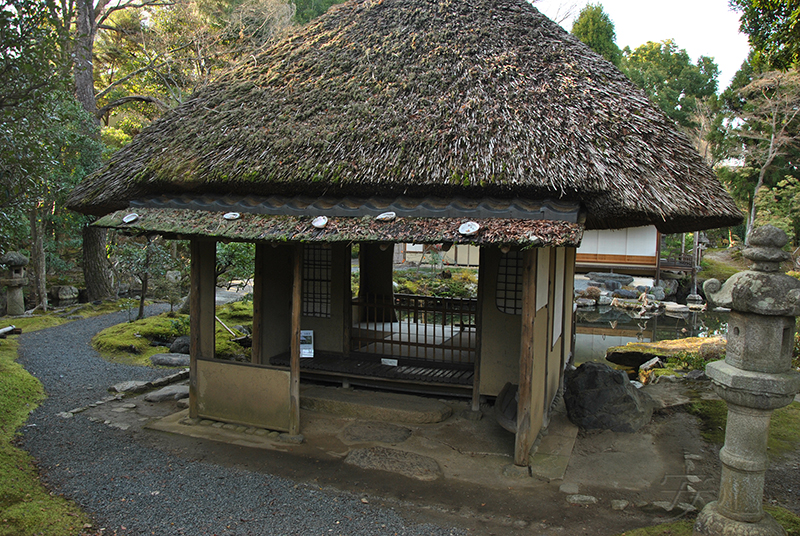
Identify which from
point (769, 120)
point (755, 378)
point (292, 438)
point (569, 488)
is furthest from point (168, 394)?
point (769, 120)

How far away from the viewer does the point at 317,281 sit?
8.19m

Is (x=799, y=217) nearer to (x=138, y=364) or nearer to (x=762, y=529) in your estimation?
(x=762, y=529)

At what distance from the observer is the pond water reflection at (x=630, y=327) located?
15883 millimetres

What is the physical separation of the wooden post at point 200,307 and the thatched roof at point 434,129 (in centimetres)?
80

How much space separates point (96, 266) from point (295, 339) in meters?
12.2

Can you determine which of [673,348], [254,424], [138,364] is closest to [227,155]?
[254,424]

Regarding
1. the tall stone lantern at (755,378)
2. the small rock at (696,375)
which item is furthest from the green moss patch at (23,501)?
the small rock at (696,375)

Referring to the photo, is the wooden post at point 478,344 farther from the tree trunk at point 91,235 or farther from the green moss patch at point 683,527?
the tree trunk at point 91,235

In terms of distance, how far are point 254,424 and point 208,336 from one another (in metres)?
1.37

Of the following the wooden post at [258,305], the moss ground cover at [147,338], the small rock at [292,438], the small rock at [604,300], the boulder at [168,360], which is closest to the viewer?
the small rock at [292,438]

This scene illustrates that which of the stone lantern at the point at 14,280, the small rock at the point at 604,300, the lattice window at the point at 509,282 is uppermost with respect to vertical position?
the lattice window at the point at 509,282

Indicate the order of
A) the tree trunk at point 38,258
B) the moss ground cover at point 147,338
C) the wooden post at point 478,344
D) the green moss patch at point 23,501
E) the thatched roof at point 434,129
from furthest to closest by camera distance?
the tree trunk at point 38,258 < the moss ground cover at point 147,338 < the wooden post at point 478,344 < the thatched roof at point 434,129 < the green moss patch at point 23,501

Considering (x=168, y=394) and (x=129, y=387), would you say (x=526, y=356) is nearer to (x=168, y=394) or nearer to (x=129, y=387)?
(x=168, y=394)

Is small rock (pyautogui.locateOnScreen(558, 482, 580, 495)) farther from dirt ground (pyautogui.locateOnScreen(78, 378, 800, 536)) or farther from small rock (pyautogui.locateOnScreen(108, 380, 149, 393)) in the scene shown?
small rock (pyautogui.locateOnScreen(108, 380, 149, 393))
